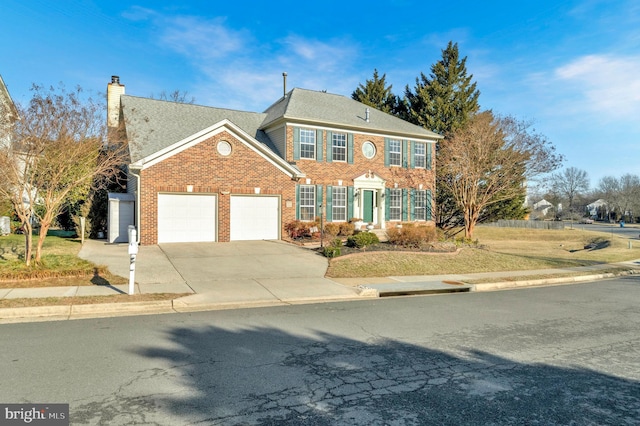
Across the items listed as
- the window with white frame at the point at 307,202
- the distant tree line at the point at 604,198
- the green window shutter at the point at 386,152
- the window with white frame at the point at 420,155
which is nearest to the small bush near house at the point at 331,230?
the window with white frame at the point at 307,202

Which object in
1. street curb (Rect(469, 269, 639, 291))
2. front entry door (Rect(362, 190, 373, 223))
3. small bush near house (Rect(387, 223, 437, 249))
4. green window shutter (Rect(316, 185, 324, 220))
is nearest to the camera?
street curb (Rect(469, 269, 639, 291))

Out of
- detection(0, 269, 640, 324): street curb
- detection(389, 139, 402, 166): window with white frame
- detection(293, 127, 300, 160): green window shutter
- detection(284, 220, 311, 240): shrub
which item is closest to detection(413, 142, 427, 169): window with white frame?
detection(389, 139, 402, 166): window with white frame

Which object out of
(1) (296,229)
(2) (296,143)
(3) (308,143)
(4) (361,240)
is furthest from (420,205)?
(4) (361,240)

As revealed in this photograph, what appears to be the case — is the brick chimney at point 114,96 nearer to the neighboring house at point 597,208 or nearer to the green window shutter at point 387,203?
Result: the green window shutter at point 387,203

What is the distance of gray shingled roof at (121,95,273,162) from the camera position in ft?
64.5

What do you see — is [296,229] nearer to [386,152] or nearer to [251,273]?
[251,273]

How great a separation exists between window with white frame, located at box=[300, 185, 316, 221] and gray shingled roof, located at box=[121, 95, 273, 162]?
3830 mm

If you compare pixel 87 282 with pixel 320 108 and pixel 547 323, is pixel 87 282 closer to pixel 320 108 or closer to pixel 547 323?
pixel 547 323

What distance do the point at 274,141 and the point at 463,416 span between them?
21.4 m

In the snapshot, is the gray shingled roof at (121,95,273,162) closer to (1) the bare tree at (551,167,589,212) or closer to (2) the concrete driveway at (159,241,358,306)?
(2) the concrete driveway at (159,241,358,306)

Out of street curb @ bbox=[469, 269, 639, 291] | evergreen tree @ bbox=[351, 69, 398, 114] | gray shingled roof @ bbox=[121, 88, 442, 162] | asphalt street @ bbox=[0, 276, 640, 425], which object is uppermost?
evergreen tree @ bbox=[351, 69, 398, 114]

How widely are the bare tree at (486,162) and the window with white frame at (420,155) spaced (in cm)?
152

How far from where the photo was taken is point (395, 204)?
26.2 metres

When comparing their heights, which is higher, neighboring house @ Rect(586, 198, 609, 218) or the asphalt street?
neighboring house @ Rect(586, 198, 609, 218)
